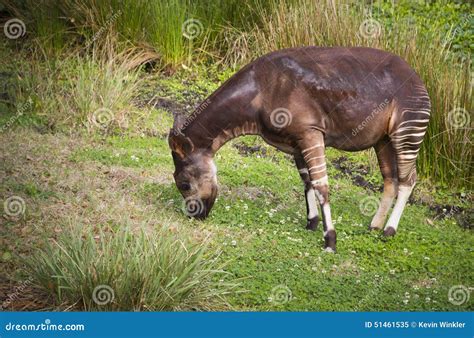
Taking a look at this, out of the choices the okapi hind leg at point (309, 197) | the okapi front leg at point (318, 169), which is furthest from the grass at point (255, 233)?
the okapi front leg at point (318, 169)

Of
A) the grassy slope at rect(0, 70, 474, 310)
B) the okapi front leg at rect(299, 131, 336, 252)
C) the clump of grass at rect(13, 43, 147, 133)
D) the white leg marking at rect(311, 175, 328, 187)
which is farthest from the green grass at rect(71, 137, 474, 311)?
the clump of grass at rect(13, 43, 147, 133)

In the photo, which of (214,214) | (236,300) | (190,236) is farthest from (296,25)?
(236,300)

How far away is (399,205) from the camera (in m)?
8.72

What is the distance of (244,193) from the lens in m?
9.72

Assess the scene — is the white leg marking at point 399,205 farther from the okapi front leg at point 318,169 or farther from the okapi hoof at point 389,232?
the okapi front leg at point 318,169

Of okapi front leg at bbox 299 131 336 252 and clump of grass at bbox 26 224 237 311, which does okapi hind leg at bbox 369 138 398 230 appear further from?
clump of grass at bbox 26 224 237 311

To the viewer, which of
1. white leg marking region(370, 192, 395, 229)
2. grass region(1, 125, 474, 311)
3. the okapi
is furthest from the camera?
white leg marking region(370, 192, 395, 229)

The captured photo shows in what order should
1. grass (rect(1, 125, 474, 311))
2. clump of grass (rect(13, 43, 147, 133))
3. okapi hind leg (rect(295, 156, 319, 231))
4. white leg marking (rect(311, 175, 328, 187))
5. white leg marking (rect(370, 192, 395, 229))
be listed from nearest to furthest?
1. grass (rect(1, 125, 474, 311))
2. white leg marking (rect(311, 175, 328, 187))
3. okapi hind leg (rect(295, 156, 319, 231))
4. white leg marking (rect(370, 192, 395, 229))
5. clump of grass (rect(13, 43, 147, 133))

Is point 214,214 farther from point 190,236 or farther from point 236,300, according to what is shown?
point 236,300

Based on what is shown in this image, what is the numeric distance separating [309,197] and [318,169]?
2.19ft

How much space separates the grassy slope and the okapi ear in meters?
0.68

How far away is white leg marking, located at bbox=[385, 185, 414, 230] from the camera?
868 centimetres

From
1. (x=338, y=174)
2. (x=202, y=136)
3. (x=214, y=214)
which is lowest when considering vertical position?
(x=338, y=174)

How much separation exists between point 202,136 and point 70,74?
4838mm
